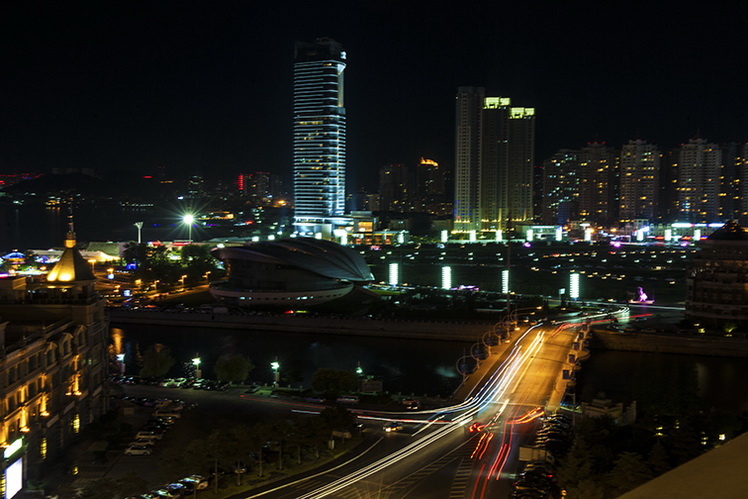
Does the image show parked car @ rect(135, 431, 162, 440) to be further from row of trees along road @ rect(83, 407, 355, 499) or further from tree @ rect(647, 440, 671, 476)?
tree @ rect(647, 440, 671, 476)

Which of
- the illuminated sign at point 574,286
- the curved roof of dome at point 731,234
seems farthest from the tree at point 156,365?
the illuminated sign at point 574,286

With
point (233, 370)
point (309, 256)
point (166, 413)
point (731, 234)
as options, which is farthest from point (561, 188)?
point (166, 413)

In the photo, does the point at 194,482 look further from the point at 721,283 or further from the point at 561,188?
the point at 561,188

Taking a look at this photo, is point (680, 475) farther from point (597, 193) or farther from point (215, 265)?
point (597, 193)

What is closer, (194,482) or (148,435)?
(194,482)

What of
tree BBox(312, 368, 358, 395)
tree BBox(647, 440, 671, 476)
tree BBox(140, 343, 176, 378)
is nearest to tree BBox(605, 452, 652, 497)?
tree BBox(647, 440, 671, 476)

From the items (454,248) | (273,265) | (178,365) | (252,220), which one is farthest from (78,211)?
(178,365)

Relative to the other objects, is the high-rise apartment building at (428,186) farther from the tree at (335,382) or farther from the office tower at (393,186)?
the tree at (335,382)
